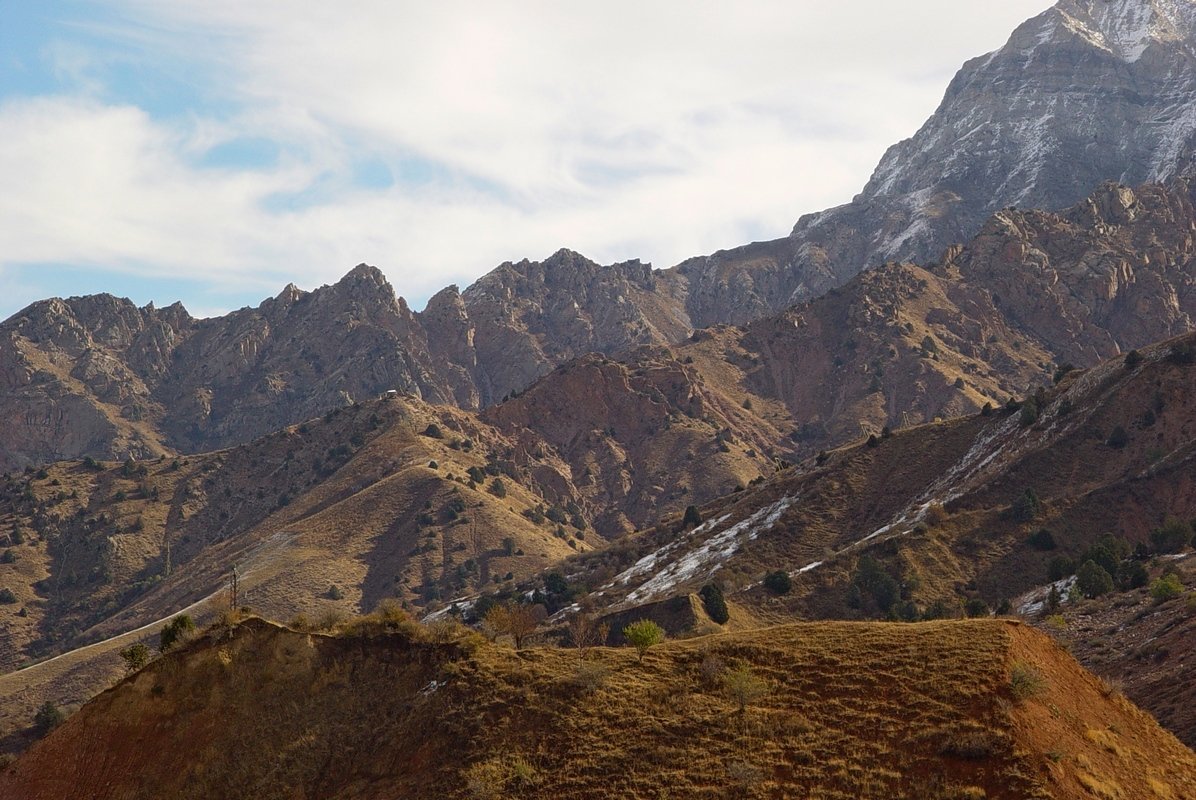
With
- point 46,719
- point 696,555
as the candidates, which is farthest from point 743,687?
point 46,719

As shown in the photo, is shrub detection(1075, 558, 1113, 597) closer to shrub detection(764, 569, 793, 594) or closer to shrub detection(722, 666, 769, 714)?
shrub detection(764, 569, 793, 594)

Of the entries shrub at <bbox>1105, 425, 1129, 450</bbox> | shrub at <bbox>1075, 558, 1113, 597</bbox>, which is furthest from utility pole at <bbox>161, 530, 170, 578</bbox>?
shrub at <bbox>1075, 558, 1113, 597</bbox>

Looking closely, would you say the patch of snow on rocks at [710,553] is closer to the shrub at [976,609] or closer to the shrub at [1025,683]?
the shrub at [976,609]

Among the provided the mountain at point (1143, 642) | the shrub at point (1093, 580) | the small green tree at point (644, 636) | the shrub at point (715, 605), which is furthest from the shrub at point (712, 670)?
the shrub at point (715, 605)

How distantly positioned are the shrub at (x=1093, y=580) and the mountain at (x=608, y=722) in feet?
125

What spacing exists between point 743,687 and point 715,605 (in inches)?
2056

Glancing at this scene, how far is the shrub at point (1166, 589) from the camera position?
203 ft

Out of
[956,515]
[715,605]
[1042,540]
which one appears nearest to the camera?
[715,605]

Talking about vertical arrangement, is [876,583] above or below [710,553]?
below

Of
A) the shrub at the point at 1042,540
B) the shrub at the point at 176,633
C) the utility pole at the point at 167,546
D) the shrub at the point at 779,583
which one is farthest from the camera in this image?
the utility pole at the point at 167,546

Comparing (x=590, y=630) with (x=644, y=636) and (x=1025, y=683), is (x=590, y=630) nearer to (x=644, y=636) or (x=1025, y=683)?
(x=644, y=636)

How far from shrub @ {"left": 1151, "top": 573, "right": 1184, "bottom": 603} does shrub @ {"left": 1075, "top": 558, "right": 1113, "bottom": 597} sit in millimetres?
8533

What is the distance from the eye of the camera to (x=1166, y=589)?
6244cm

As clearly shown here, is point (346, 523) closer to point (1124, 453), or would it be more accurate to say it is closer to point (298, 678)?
point (1124, 453)
